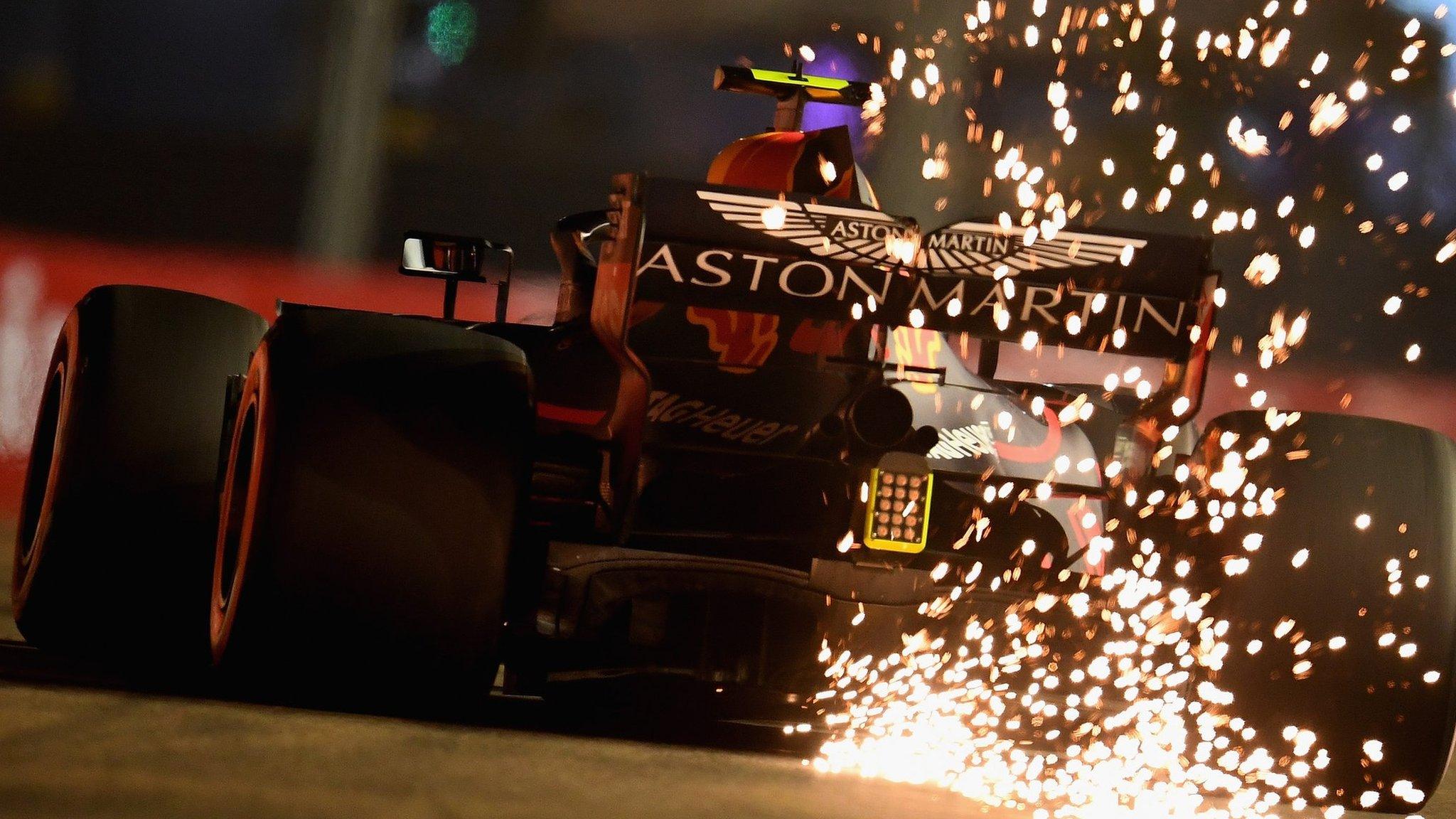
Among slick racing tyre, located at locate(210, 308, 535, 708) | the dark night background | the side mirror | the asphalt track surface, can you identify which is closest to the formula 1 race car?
slick racing tyre, located at locate(210, 308, 535, 708)

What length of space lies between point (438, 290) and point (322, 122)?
249 cm

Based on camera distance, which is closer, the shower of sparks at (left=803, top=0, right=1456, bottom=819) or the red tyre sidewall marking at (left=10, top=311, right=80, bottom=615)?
the shower of sparks at (left=803, top=0, right=1456, bottom=819)

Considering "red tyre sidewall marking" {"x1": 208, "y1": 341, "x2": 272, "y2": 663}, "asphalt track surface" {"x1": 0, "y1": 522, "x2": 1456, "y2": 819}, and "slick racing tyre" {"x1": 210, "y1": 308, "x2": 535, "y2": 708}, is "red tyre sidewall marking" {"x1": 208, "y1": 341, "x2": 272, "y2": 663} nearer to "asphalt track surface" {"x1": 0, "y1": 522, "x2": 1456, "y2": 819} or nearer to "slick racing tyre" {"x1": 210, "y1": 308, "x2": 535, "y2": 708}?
"slick racing tyre" {"x1": 210, "y1": 308, "x2": 535, "y2": 708}

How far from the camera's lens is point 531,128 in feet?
52.1

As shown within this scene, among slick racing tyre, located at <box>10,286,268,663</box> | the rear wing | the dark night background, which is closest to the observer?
the rear wing

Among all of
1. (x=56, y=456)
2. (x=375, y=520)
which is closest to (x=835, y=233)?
(x=375, y=520)

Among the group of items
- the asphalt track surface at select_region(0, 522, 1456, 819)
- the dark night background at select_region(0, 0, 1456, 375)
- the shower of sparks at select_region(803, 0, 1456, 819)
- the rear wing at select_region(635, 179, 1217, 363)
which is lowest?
the asphalt track surface at select_region(0, 522, 1456, 819)

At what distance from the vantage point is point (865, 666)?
4.97m

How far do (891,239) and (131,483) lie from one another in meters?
2.19

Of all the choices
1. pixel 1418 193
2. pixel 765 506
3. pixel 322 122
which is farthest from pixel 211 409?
pixel 1418 193

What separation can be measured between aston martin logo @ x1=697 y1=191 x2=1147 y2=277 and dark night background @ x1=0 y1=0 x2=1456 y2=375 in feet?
28.8

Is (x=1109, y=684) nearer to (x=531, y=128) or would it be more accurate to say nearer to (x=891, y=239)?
(x=891, y=239)

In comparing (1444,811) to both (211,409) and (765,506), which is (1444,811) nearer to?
(765,506)

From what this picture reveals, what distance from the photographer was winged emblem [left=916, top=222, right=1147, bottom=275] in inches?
183
